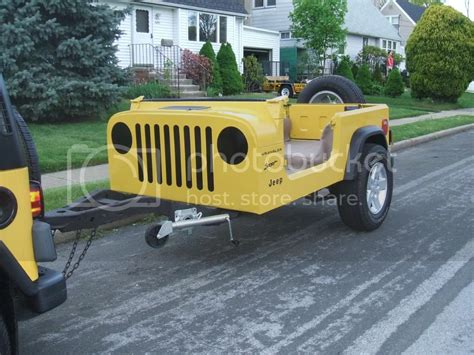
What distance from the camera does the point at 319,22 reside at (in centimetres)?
2950

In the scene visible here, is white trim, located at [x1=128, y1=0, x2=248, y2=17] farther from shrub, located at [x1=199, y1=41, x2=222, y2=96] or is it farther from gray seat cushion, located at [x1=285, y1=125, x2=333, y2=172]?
gray seat cushion, located at [x1=285, y1=125, x2=333, y2=172]

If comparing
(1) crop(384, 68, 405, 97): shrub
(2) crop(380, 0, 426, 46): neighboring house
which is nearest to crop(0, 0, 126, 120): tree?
(1) crop(384, 68, 405, 97): shrub

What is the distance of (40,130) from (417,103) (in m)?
17.4

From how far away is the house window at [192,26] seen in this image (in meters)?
24.0

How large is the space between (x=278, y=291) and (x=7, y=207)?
2402mm

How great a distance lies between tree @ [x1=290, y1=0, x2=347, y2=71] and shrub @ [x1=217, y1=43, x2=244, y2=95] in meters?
8.65

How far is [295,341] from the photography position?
11.7 feet

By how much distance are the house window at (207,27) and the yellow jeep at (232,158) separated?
20044 millimetres

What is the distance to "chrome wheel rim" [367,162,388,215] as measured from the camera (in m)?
5.88

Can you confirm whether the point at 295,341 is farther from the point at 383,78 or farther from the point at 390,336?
the point at 383,78

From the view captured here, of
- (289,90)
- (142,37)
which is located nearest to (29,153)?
(142,37)

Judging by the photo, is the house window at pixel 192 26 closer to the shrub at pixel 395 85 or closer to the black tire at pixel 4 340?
the shrub at pixel 395 85

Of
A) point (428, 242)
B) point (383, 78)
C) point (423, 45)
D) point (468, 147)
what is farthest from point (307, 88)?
point (383, 78)

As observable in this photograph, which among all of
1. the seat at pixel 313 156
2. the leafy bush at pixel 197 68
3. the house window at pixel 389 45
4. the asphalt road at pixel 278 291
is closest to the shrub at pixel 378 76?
the house window at pixel 389 45
